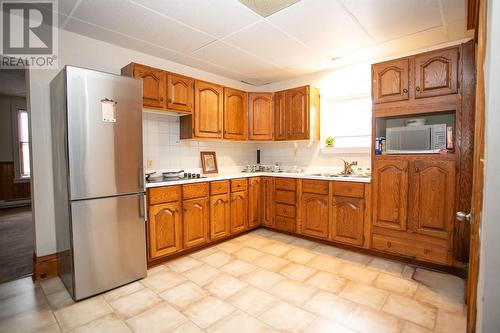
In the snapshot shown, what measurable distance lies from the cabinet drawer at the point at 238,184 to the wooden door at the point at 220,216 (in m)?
0.16

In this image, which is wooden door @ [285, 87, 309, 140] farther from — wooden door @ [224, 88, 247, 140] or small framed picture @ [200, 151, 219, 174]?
small framed picture @ [200, 151, 219, 174]

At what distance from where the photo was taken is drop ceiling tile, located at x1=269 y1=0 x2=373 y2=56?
2.16 m

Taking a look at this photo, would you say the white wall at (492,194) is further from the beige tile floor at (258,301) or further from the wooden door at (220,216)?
the wooden door at (220,216)

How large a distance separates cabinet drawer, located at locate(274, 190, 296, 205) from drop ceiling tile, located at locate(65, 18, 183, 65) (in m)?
2.34

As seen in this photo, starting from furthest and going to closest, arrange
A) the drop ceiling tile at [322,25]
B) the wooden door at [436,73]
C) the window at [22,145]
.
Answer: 1. the window at [22,145]
2. the wooden door at [436,73]
3. the drop ceiling tile at [322,25]

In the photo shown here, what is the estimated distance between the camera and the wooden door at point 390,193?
266cm

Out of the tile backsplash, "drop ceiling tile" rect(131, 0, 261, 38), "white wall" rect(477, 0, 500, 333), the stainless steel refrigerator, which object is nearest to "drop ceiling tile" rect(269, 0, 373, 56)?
"drop ceiling tile" rect(131, 0, 261, 38)

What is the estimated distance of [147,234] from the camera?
2621mm

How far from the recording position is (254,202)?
3.85 m

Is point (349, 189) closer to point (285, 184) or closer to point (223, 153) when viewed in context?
point (285, 184)

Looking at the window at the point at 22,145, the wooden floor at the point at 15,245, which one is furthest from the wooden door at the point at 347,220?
the window at the point at 22,145

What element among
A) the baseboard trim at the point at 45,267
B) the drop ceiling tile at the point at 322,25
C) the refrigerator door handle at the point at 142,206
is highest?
the drop ceiling tile at the point at 322,25

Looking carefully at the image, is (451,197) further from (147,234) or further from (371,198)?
(147,234)

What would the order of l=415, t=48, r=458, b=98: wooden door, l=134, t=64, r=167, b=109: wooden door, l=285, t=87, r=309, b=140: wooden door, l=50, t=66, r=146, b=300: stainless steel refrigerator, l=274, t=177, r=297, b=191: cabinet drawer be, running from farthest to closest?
1. l=285, t=87, r=309, b=140: wooden door
2. l=274, t=177, r=297, b=191: cabinet drawer
3. l=134, t=64, r=167, b=109: wooden door
4. l=415, t=48, r=458, b=98: wooden door
5. l=50, t=66, r=146, b=300: stainless steel refrigerator
